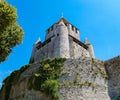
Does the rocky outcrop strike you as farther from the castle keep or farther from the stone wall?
the stone wall

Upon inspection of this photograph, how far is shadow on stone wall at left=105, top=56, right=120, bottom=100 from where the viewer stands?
14.3 m

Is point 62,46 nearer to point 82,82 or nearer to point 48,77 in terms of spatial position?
point 48,77

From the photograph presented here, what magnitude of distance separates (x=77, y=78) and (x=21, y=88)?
4699 millimetres

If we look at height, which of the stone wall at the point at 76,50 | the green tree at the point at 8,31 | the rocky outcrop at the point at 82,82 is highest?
the stone wall at the point at 76,50

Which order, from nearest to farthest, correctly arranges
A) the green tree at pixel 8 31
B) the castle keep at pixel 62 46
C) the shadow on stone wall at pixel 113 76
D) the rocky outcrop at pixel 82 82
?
the green tree at pixel 8 31 < the rocky outcrop at pixel 82 82 < the shadow on stone wall at pixel 113 76 < the castle keep at pixel 62 46

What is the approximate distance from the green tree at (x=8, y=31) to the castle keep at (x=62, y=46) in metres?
10.5

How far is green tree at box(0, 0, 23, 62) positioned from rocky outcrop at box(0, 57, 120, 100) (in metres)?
4.06

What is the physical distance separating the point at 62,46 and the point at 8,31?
40.3ft

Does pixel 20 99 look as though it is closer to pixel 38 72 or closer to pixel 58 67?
pixel 38 72

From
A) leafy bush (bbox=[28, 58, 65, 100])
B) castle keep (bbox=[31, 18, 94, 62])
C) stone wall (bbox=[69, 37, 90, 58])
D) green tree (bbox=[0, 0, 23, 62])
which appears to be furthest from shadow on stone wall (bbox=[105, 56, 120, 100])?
stone wall (bbox=[69, 37, 90, 58])

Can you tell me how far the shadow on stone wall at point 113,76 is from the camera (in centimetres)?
1432

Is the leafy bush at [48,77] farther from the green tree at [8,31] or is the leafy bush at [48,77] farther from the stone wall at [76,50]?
the stone wall at [76,50]

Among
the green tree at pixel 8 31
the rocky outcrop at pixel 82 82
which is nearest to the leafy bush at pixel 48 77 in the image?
the rocky outcrop at pixel 82 82

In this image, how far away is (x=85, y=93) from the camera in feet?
45.2
